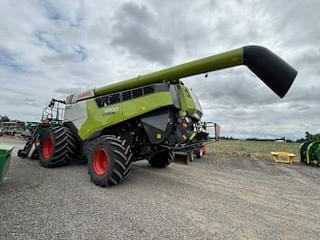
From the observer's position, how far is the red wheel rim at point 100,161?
5.94 metres

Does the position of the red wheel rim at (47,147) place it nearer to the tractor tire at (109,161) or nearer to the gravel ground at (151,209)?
the gravel ground at (151,209)

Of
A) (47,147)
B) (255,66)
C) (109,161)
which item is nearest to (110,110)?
(109,161)

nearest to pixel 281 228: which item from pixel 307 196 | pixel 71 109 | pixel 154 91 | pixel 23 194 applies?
pixel 307 196

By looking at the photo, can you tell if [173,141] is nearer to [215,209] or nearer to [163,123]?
[163,123]

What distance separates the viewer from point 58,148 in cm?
722

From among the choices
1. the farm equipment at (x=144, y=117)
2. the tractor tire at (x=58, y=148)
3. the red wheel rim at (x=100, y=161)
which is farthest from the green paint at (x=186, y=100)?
the tractor tire at (x=58, y=148)

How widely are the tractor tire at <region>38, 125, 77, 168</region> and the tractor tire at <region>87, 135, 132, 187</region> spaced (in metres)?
1.63

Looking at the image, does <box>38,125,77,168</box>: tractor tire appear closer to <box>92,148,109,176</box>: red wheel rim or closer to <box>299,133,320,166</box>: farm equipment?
<box>92,148,109,176</box>: red wheel rim

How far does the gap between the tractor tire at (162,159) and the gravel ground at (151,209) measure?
1701 millimetres

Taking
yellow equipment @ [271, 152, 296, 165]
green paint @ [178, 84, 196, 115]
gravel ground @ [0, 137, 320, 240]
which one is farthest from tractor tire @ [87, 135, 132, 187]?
yellow equipment @ [271, 152, 296, 165]

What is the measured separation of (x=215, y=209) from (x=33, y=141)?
272 inches

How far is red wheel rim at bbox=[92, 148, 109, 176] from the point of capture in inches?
234

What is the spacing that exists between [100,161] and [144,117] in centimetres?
154

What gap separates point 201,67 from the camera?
5.01m
